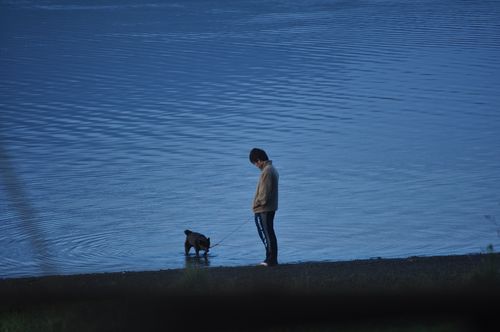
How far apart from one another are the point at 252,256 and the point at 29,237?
13.6 feet

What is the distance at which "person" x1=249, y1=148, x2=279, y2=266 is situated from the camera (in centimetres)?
1252

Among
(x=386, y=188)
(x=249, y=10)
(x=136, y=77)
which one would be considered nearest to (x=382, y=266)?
(x=386, y=188)

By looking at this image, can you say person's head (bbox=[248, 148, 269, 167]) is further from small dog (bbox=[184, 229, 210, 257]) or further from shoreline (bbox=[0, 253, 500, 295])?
small dog (bbox=[184, 229, 210, 257])

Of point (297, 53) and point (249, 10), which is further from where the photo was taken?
point (249, 10)

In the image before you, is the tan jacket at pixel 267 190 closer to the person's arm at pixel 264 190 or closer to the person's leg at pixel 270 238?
the person's arm at pixel 264 190

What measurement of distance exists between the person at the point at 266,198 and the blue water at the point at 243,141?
1.87 metres

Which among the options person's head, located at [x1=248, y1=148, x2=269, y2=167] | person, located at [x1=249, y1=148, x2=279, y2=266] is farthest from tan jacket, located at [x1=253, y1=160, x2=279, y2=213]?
person's head, located at [x1=248, y1=148, x2=269, y2=167]

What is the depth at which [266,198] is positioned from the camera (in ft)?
42.0

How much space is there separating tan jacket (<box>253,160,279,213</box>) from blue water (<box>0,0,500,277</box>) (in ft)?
7.20

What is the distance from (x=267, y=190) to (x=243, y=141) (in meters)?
14.5

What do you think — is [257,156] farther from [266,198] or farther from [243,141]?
[243,141]

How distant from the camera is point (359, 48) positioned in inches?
1850

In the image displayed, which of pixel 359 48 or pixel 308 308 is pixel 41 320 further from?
pixel 359 48

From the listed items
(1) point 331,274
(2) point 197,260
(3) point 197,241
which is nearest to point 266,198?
(1) point 331,274
